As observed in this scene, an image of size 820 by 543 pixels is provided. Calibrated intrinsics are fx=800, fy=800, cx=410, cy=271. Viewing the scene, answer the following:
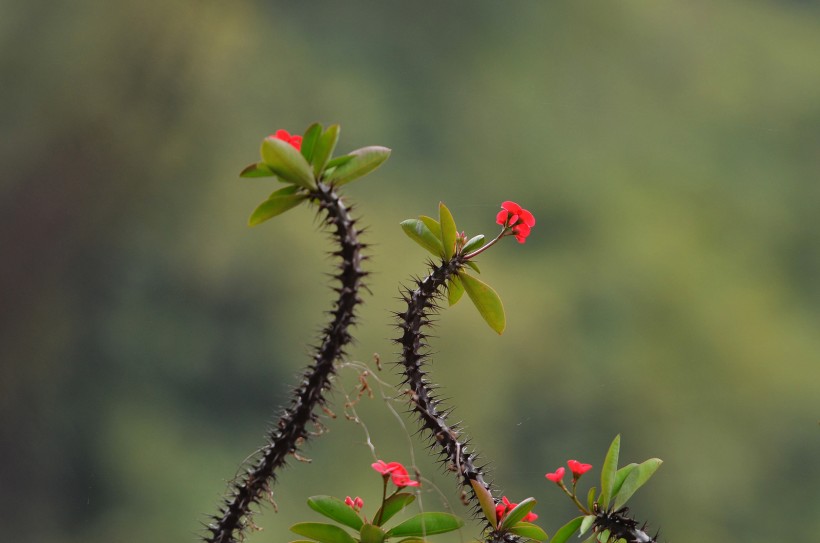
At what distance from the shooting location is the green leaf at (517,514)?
488 mm

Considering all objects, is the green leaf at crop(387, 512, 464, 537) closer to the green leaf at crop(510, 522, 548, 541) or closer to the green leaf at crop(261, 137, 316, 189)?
the green leaf at crop(510, 522, 548, 541)

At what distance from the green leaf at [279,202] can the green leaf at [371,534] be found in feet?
0.62

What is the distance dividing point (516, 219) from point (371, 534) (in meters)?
0.24

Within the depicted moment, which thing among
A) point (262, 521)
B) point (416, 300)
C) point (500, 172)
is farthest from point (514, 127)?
point (416, 300)

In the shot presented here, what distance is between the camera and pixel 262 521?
230cm

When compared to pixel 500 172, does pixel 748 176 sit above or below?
above

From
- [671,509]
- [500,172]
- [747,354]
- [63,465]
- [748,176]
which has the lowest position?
[63,465]

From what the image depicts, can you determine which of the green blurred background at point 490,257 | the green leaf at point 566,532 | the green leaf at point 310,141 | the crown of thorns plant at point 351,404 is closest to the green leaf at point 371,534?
the crown of thorns plant at point 351,404

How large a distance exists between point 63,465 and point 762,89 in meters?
2.42

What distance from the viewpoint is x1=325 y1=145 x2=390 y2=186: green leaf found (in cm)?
47

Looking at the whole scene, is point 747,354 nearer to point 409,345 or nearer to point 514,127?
point 514,127

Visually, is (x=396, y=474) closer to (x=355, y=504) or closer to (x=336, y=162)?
(x=355, y=504)

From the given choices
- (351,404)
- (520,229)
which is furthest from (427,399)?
(520,229)

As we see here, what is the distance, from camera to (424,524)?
1.60 feet
